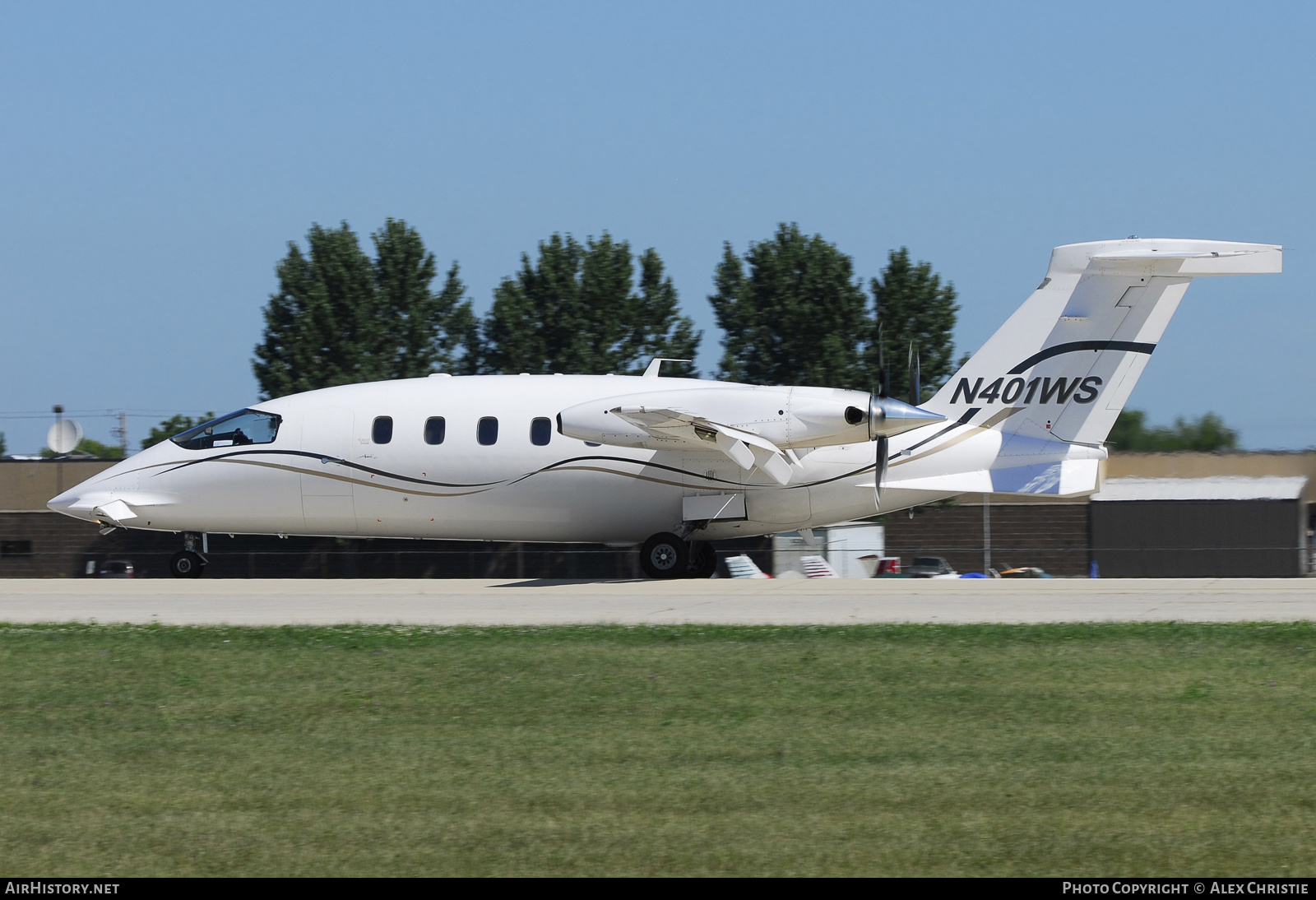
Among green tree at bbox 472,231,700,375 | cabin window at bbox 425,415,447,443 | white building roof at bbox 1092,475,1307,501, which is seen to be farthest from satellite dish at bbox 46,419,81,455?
white building roof at bbox 1092,475,1307,501

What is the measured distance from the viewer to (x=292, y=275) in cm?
3953

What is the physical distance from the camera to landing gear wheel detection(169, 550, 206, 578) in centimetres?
2573

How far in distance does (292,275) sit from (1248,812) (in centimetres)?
3577

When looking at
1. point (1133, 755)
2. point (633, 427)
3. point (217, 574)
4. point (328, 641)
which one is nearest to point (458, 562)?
point (217, 574)

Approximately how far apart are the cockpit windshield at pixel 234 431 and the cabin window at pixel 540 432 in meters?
4.92

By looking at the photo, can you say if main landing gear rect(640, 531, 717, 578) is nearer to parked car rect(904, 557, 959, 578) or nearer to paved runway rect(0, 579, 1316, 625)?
paved runway rect(0, 579, 1316, 625)

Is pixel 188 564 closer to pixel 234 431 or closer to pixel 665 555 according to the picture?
pixel 234 431

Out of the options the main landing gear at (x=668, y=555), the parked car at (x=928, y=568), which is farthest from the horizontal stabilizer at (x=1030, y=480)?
the parked car at (x=928, y=568)

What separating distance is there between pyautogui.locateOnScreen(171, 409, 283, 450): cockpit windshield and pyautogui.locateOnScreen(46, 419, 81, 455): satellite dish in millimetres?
18546

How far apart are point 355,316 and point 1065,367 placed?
896 inches

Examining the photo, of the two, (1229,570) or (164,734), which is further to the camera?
(1229,570)

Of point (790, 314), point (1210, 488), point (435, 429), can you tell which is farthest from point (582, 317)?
point (1210, 488)

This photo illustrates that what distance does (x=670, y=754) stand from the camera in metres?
9.15
